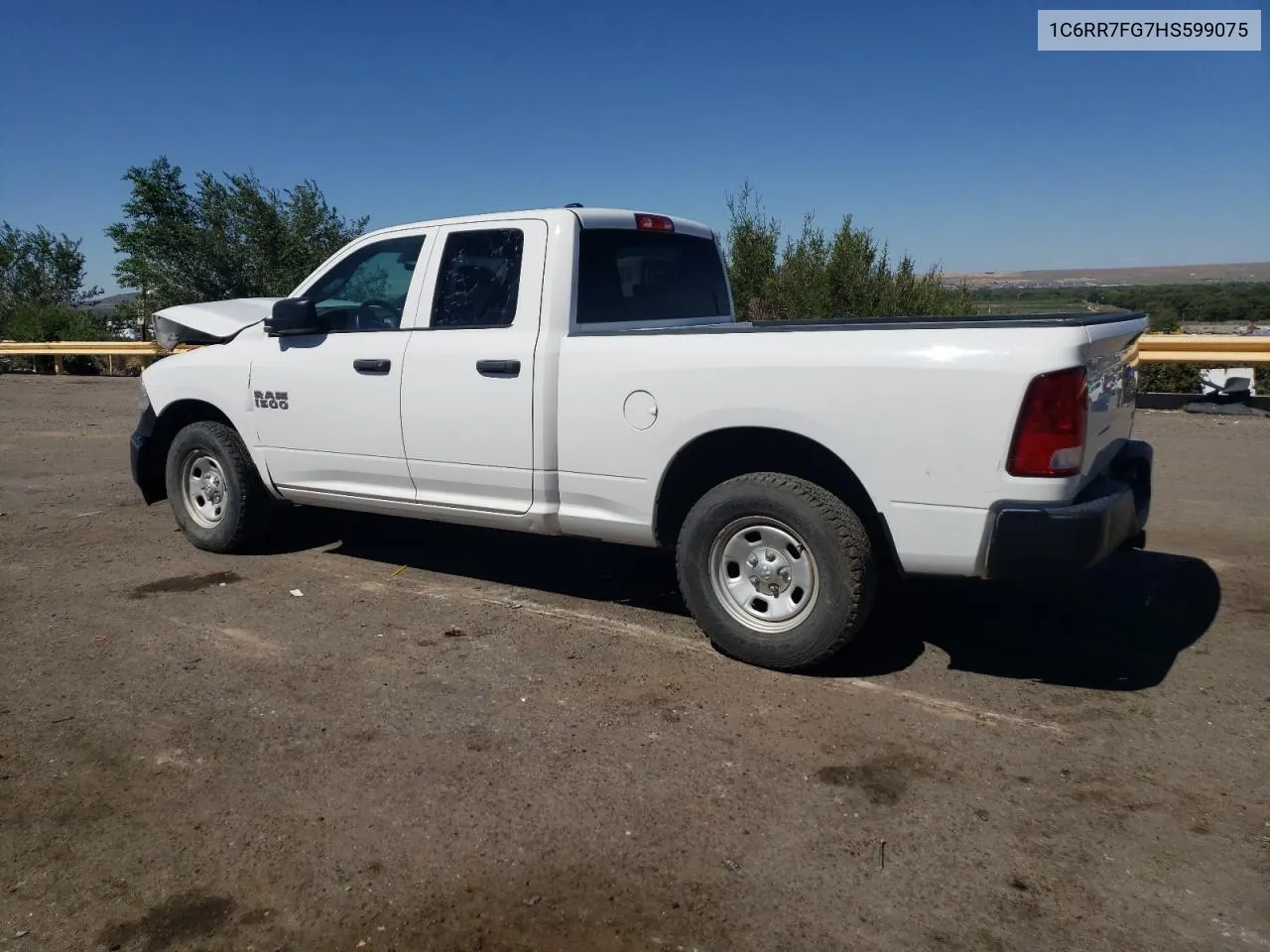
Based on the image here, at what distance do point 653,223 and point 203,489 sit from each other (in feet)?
11.1

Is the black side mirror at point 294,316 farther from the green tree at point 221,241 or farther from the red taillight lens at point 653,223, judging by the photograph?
the green tree at point 221,241

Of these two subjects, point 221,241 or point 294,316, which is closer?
Answer: point 294,316

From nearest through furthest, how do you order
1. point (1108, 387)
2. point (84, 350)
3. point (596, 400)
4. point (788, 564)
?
point (1108, 387), point (788, 564), point (596, 400), point (84, 350)

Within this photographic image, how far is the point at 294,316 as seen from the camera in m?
5.74

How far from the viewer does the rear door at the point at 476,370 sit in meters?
5.12

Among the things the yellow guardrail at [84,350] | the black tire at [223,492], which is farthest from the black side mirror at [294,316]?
the yellow guardrail at [84,350]

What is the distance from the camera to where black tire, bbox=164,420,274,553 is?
639cm

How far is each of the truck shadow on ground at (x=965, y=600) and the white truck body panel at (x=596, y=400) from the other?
2.61 ft

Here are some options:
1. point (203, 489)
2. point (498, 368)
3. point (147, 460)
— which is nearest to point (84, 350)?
point (147, 460)

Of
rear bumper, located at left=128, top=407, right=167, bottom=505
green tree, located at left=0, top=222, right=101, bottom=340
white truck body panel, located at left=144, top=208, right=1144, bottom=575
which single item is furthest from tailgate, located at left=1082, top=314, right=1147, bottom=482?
→ green tree, located at left=0, top=222, right=101, bottom=340

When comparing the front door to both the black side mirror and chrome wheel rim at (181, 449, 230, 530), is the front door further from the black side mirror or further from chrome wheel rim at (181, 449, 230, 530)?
chrome wheel rim at (181, 449, 230, 530)

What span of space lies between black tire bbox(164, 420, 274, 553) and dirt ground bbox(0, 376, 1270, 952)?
1.15 feet

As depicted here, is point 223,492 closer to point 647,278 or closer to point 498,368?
point 498,368

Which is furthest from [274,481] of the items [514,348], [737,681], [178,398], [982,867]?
[982,867]
